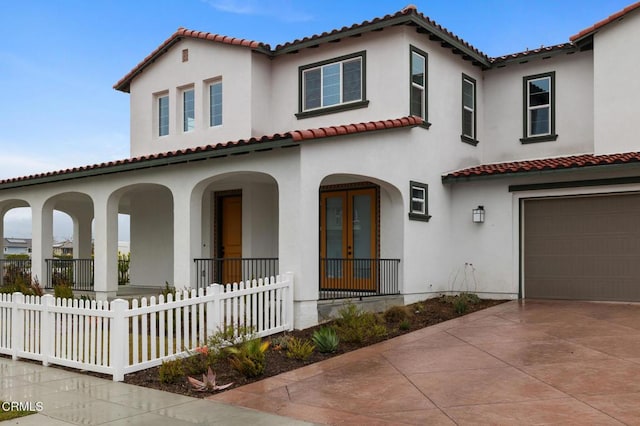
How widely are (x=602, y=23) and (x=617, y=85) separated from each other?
1.45 metres

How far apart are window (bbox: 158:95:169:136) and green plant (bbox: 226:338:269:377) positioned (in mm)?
10650

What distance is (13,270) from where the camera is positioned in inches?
737

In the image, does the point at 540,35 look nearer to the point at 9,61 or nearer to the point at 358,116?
the point at 358,116

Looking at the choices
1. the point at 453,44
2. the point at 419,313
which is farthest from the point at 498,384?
the point at 453,44

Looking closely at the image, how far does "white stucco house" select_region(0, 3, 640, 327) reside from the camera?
1278 cm

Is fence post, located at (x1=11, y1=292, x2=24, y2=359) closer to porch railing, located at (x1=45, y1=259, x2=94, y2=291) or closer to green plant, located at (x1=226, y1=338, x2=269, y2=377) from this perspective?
green plant, located at (x1=226, y1=338, x2=269, y2=377)

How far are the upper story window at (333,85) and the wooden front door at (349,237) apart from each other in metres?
2.04

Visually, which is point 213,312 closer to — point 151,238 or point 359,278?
point 359,278

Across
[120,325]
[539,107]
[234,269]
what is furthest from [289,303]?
[539,107]

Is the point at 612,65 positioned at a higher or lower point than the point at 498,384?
higher

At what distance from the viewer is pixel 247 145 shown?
461 inches

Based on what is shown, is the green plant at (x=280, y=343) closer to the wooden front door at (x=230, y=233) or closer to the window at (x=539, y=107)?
the wooden front door at (x=230, y=233)

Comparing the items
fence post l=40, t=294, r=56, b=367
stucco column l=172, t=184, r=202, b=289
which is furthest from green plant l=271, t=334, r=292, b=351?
stucco column l=172, t=184, r=202, b=289

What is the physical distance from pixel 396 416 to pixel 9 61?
15.4m
